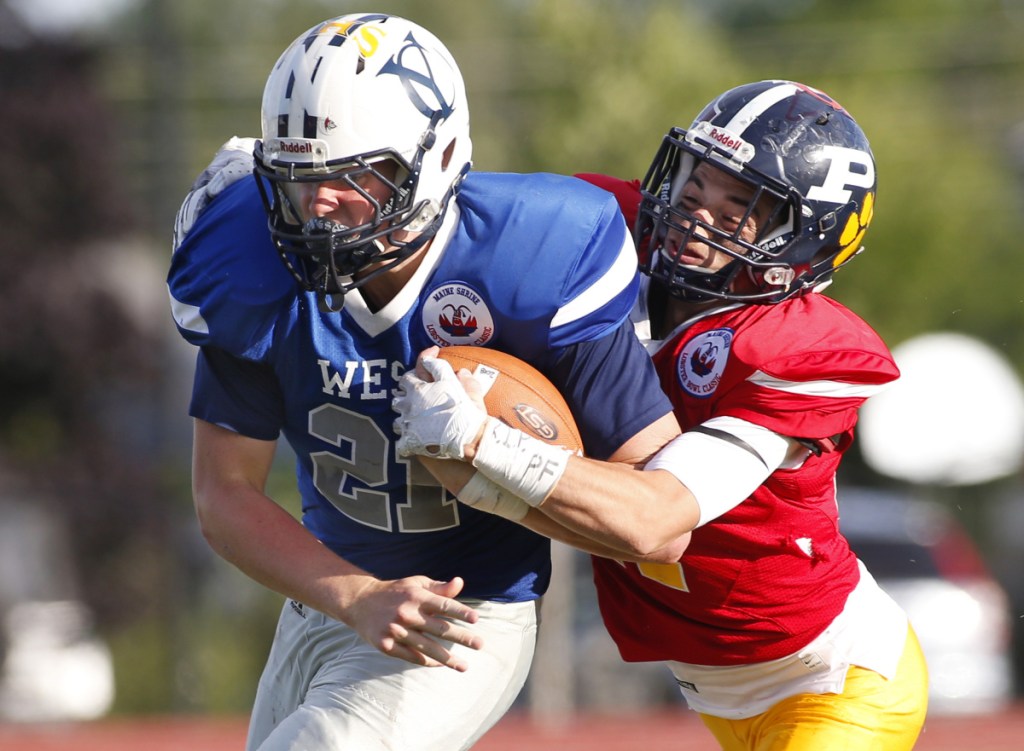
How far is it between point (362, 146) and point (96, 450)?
10.4 meters

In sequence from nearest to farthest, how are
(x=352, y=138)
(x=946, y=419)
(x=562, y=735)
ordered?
(x=352, y=138), (x=562, y=735), (x=946, y=419)

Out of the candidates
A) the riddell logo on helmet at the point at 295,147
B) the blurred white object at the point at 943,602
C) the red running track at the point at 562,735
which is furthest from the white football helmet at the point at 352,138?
the blurred white object at the point at 943,602

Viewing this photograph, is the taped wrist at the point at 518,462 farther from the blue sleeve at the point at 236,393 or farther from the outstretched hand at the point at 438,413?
the blue sleeve at the point at 236,393

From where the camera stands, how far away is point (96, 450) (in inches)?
505

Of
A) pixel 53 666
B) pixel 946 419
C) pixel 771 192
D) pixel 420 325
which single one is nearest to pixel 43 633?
pixel 53 666

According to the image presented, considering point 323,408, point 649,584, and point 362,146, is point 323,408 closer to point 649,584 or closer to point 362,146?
point 362,146

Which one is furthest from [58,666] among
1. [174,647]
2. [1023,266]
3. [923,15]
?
[923,15]

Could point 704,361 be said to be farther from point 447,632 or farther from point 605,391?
point 447,632

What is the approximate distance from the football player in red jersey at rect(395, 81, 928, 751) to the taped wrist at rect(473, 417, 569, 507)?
1.34 feet

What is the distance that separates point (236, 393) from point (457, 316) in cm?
55

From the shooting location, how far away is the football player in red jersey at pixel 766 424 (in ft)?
10.8

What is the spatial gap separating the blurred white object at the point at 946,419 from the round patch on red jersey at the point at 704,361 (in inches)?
381

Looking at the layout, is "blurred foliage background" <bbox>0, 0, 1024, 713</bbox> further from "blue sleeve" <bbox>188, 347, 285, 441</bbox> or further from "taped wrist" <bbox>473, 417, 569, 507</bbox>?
"taped wrist" <bbox>473, 417, 569, 507</bbox>

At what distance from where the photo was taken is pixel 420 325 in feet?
10.4
